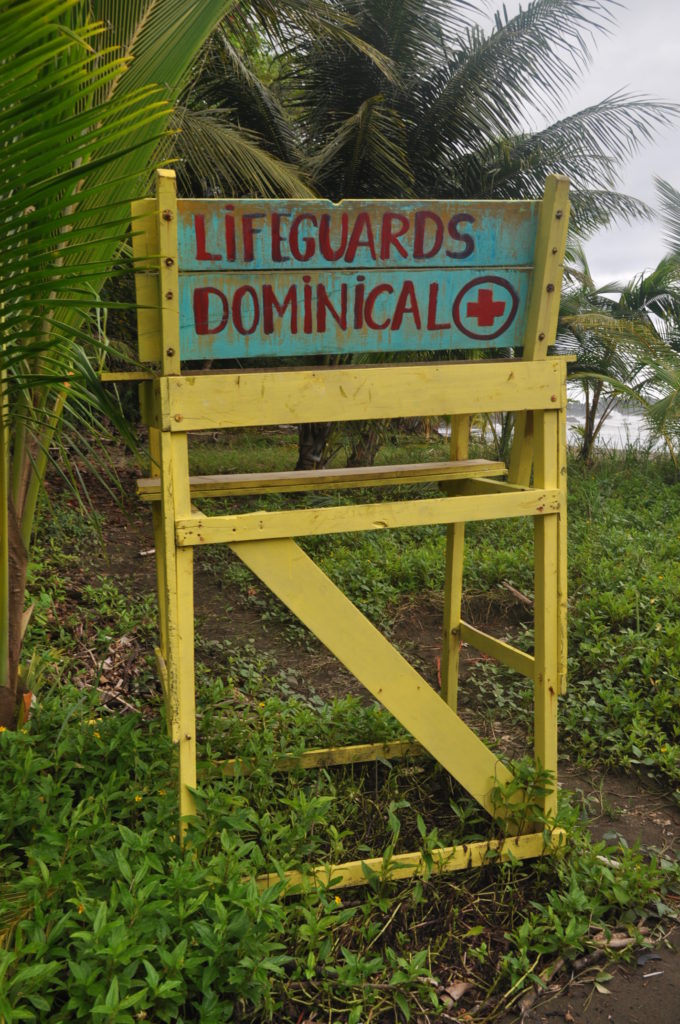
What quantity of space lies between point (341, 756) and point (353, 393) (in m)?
1.32

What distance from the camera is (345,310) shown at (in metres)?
2.05

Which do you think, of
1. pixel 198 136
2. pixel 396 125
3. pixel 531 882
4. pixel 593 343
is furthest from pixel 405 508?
pixel 593 343

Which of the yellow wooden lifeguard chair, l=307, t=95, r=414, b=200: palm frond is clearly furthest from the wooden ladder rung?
l=307, t=95, r=414, b=200: palm frond

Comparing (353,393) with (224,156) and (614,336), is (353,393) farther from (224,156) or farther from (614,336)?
(614,336)

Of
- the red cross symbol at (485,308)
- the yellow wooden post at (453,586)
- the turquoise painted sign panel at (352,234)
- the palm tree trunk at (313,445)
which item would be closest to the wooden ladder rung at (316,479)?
the yellow wooden post at (453,586)

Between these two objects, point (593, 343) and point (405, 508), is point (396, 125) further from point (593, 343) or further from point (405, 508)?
point (405, 508)

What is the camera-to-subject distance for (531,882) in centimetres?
239

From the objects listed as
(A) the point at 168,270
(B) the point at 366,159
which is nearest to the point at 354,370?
(A) the point at 168,270

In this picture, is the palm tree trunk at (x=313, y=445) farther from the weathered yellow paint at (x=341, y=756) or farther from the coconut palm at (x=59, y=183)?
the weathered yellow paint at (x=341, y=756)

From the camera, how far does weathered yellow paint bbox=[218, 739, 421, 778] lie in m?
2.65

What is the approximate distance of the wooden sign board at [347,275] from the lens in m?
1.93

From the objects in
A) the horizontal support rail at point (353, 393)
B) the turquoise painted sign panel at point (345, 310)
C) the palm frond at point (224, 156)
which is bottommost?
the horizontal support rail at point (353, 393)

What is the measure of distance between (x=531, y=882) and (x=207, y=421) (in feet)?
5.29

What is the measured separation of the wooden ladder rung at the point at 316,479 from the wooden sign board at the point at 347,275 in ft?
1.71
